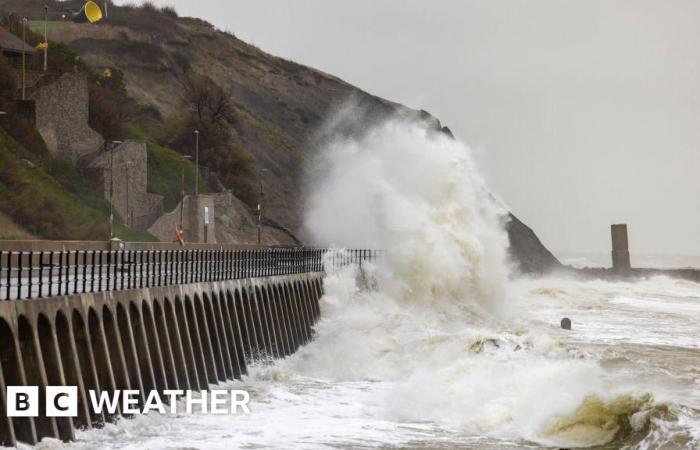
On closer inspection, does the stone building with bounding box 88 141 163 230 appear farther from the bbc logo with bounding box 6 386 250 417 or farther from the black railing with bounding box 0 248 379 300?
the bbc logo with bounding box 6 386 250 417

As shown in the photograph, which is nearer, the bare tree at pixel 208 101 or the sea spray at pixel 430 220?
the sea spray at pixel 430 220

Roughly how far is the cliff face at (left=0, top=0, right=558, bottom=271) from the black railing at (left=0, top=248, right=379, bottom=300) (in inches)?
2833

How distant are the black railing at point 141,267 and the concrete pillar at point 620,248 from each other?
81.5m

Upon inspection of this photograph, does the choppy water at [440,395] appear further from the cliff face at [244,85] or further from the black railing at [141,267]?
the cliff face at [244,85]

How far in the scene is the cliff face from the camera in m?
131

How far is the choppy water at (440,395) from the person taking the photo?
2248 cm

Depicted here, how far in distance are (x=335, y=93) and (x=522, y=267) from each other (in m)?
42.3

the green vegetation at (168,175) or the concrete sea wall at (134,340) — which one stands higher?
the green vegetation at (168,175)

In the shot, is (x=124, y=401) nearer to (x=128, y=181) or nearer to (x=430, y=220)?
(x=430, y=220)

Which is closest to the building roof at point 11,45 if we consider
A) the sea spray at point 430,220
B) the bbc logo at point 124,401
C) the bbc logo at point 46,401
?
the sea spray at point 430,220

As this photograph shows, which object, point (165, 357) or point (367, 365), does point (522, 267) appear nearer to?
point (367, 365)

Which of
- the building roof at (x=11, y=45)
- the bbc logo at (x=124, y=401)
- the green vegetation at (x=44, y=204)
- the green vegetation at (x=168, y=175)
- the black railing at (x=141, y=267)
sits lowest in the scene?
the bbc logo at (x=124, y=401)

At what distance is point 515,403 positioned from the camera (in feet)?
85.3

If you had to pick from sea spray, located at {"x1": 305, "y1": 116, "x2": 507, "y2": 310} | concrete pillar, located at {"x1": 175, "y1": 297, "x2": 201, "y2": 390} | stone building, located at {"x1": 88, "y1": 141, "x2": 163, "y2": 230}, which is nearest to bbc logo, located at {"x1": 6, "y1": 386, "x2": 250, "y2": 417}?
concrete pillar, located at {"x1": 175, "y1": 297, "x2": 201, "y2": 390}
